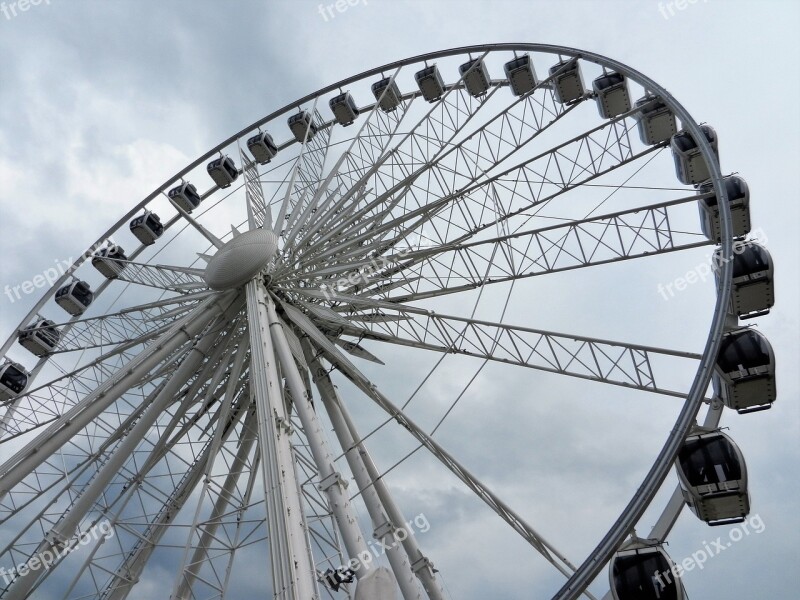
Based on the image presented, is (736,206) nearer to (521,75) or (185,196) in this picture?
(521,75)

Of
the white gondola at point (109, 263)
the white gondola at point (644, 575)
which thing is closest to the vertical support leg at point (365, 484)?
the white gondola at point (644, 575)

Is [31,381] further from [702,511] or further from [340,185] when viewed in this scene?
[702,511]

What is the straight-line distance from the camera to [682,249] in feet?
45.5

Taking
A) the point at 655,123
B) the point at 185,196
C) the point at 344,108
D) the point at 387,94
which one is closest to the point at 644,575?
the point at 655,123

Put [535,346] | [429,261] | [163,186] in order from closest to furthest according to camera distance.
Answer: [535,346] < [429,261] < [163,186]

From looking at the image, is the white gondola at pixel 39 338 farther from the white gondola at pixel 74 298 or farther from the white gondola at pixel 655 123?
the white gondola at pixel 655 123

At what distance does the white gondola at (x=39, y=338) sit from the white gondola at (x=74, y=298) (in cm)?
96

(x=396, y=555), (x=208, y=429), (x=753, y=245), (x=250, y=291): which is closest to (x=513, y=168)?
(x=753, y=245)

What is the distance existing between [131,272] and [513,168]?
1235 centimetres

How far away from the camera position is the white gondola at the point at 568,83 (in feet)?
62.0

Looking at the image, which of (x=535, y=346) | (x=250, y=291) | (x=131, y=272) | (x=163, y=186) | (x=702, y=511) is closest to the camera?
(x=702, y=511)

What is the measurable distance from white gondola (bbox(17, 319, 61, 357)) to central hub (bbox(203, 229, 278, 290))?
9803mm

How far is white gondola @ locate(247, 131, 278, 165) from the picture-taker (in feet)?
79.9

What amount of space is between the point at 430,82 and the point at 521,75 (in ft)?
10.2
